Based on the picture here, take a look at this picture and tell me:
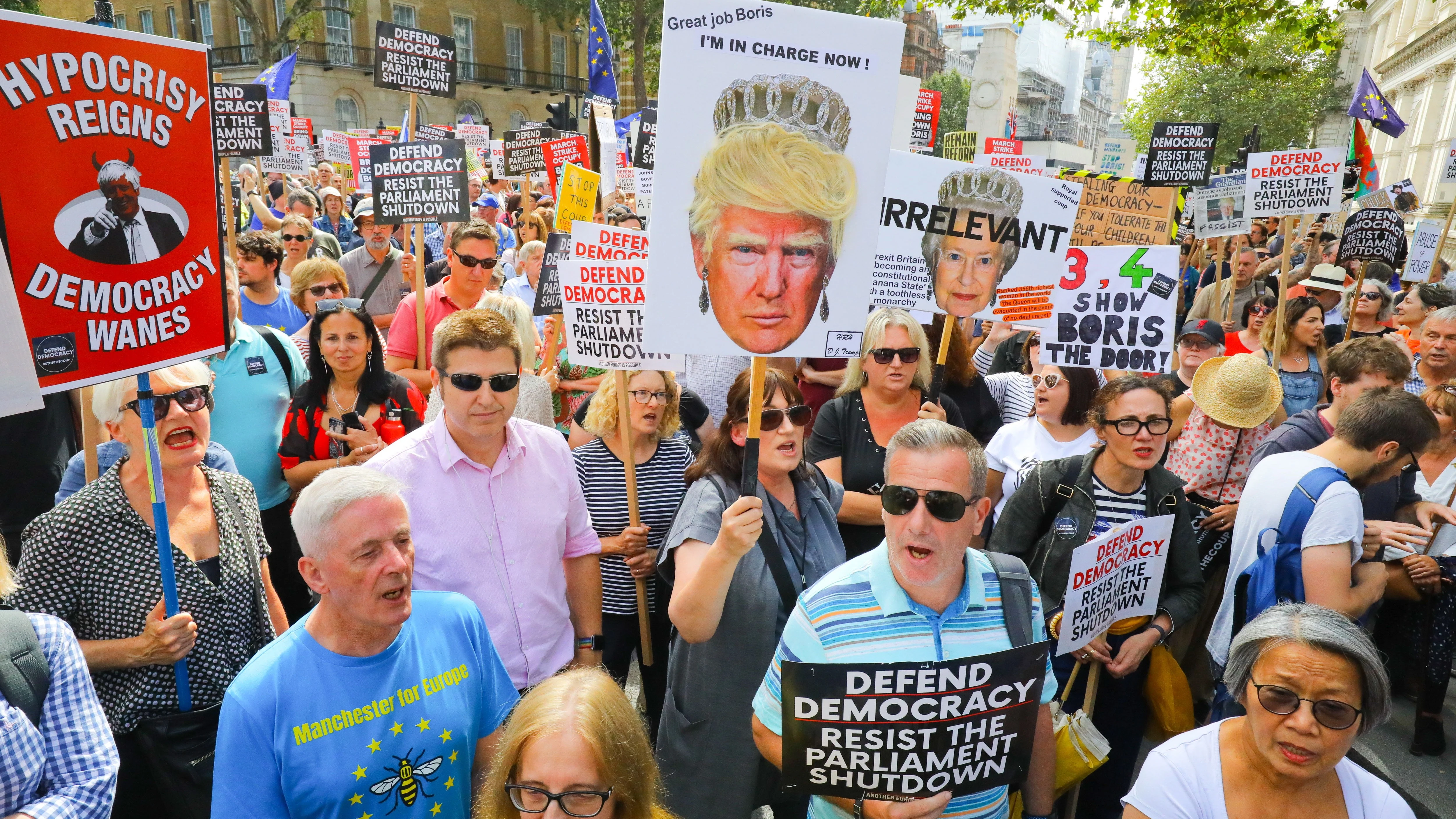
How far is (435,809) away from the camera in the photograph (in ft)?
7.55

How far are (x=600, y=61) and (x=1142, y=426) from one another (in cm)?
1202

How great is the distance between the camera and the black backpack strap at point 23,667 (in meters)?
2.05

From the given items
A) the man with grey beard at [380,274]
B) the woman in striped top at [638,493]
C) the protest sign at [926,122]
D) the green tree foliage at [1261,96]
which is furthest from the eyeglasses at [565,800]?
the green tree foliage at [1261,96]

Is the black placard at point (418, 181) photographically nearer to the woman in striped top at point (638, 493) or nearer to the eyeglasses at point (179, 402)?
the woman in striped top at point (638, 493)

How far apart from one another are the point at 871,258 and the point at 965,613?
1.03 metres

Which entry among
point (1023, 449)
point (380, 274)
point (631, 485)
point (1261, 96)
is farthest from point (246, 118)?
point (1261, 96)

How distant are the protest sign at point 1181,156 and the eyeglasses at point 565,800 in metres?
9.16

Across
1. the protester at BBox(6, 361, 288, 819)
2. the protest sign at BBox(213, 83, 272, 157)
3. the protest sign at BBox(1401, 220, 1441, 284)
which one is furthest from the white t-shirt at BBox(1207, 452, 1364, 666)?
the protest sign at BBox(213, 83, 272, 157)

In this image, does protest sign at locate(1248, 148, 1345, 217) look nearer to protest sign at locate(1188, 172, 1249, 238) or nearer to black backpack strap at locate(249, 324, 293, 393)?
protest sign at locate(1188, 172, 1249, 238)

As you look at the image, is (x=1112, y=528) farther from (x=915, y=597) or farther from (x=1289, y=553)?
(x=915, y=597)

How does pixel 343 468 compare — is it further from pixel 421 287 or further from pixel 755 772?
pixel 421 287

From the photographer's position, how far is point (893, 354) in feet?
14.4

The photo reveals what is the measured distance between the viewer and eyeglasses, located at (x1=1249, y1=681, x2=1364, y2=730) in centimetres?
216

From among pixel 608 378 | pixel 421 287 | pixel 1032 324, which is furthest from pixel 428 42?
pixel 1032 324
